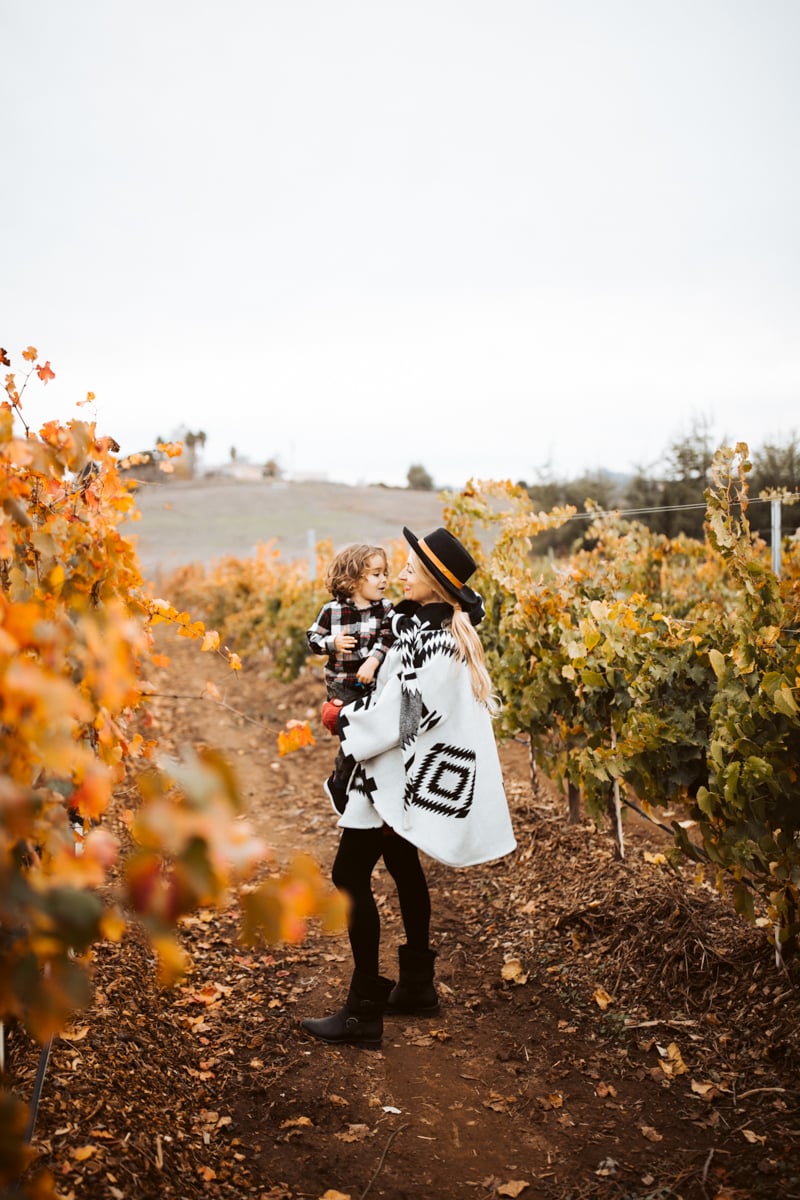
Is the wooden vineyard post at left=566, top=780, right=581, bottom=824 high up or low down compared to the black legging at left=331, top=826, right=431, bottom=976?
down

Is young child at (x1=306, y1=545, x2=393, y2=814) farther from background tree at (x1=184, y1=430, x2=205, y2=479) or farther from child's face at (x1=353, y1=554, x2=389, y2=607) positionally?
background tree at (x1=184, y1=430, x2=205, y2=479)

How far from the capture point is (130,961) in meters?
3.58

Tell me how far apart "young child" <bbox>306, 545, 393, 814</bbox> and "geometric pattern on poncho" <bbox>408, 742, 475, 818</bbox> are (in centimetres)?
66

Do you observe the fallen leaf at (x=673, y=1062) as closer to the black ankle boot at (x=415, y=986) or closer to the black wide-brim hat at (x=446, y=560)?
the black ankle boot at (x=415, y=986)

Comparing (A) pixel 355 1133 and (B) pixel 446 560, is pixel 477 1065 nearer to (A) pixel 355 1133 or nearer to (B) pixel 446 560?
(A) pixel 355 1133

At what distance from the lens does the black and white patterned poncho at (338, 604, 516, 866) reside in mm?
3166

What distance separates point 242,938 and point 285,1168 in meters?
1.80

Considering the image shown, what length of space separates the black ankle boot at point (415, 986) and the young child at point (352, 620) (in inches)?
34.3

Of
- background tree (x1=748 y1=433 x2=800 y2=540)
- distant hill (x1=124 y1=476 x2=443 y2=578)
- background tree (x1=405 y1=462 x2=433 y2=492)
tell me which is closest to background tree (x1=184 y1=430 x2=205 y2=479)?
distant hill (x1=124 y1=476 x2=443 y2=578)

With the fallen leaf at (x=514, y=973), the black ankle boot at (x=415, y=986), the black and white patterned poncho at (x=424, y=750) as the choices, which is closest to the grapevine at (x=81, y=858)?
the black and white patterned poncho at (x=424, y=750)

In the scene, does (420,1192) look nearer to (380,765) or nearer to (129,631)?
(380,765)

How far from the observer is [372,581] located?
3.86 m

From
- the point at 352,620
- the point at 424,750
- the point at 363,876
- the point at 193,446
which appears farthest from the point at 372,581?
the point at 193,446

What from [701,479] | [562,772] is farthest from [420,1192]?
[701,479]
